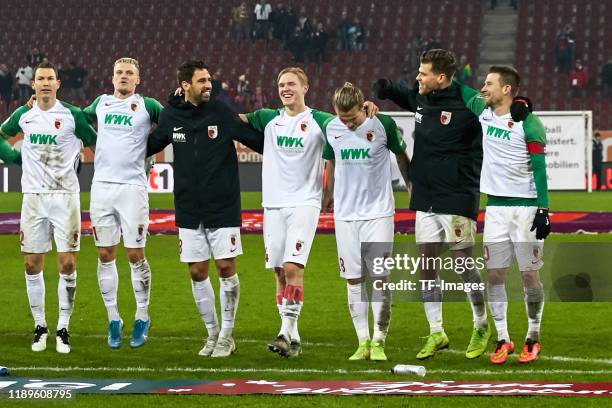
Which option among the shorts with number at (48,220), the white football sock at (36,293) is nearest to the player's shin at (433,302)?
the shorts with number at (48,220)

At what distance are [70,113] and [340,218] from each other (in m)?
2.47

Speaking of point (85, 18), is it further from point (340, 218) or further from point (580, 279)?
point (340, 218)

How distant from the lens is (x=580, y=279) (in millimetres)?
14352

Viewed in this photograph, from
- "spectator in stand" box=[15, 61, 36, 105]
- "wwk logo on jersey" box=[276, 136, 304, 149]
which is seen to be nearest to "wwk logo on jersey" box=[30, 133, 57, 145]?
"wwk logo on jersey" box=[276, 136, 304, 149]

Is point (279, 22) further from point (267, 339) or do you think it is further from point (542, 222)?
point (542, 222)

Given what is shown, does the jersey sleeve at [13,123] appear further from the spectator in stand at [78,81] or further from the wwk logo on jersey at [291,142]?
the spectator in stand at [78,81]

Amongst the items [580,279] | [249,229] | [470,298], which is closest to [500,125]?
[470,298]

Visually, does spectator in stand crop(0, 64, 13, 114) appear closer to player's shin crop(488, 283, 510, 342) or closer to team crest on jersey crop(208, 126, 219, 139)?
team crest on jersey crop(208, 126, 219, 139)

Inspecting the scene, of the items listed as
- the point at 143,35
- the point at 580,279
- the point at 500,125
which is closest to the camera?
the point at 500,125

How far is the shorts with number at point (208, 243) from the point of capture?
9.35 metres

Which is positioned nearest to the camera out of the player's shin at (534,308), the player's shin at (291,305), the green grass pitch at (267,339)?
the green grass pitch at (267,339)

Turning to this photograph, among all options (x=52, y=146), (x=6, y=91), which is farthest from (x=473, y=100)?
(x=6, y=91)

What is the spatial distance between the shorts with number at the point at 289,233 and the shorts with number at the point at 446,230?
0.81 m

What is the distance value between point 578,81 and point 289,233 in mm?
30732
